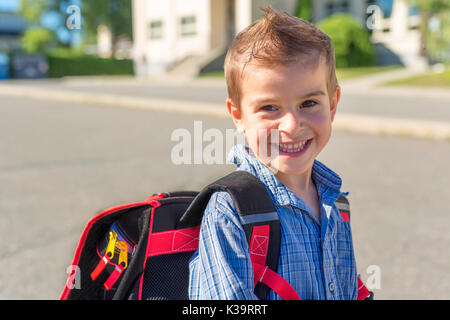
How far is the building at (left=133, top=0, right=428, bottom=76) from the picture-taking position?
28359 millimetres

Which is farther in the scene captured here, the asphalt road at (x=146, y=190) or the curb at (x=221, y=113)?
the curb at (x=221, y=113)

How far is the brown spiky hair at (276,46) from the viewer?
1.21 m

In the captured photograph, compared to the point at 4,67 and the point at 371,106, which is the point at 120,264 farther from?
the point at 4,67

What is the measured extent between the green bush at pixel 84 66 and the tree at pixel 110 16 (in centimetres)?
894

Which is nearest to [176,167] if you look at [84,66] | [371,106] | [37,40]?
[371,106]

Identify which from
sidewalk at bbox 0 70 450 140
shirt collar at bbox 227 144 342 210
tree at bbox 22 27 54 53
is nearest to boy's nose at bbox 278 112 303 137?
shirt collar at bbox 227 144 342 210

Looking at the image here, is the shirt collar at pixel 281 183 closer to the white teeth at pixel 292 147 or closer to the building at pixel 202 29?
the white teeth at pixel 292 147

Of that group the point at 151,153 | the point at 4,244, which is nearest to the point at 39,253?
the point at 4,244

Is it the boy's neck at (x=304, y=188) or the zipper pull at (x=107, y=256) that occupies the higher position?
the boy's neck at (x=304, y=188)

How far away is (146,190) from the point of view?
16.0 feet

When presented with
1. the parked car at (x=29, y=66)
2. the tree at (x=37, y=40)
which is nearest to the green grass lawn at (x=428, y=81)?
the parked car at (x=29, y=66)

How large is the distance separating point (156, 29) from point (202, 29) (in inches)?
192
